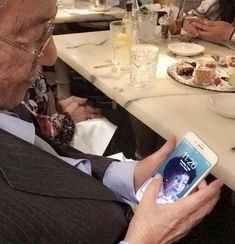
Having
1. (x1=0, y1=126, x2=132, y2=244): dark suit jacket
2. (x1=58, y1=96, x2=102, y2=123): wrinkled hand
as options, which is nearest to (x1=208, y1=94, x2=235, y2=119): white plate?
(x1=0, y1=126, x2=132, y2=244): dark suit jacket

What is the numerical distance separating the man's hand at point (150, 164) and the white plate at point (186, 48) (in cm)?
74

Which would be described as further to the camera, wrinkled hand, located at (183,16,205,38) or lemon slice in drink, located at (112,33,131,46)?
wrinkled hand, located at (183,16,205,38)

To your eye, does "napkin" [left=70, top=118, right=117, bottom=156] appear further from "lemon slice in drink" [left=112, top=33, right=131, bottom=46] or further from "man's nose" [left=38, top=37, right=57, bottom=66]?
"man's nose" [left=38, top=37, right=57, bottom=66]

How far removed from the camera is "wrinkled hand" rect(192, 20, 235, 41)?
6.47 ft

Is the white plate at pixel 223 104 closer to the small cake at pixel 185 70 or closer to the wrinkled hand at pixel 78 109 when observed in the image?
the small cake at pixel 185 70

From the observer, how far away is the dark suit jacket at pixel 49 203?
2.58ft

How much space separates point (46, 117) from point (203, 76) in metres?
0.56

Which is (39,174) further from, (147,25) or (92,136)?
(147,25)

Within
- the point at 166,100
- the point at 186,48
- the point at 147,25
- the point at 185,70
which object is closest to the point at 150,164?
the point at 166,100

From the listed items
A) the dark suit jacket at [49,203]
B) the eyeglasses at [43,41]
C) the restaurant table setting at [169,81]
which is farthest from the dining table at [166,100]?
the eyeglasses at [43,41]

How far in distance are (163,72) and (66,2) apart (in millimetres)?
1875

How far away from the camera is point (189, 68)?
1.53m

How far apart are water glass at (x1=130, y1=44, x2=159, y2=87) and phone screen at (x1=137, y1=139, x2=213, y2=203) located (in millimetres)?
487

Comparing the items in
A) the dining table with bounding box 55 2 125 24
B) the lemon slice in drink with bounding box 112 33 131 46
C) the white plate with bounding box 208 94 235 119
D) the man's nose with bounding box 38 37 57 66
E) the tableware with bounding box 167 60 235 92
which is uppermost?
the man's nose with bounding box 38 37 57 66
